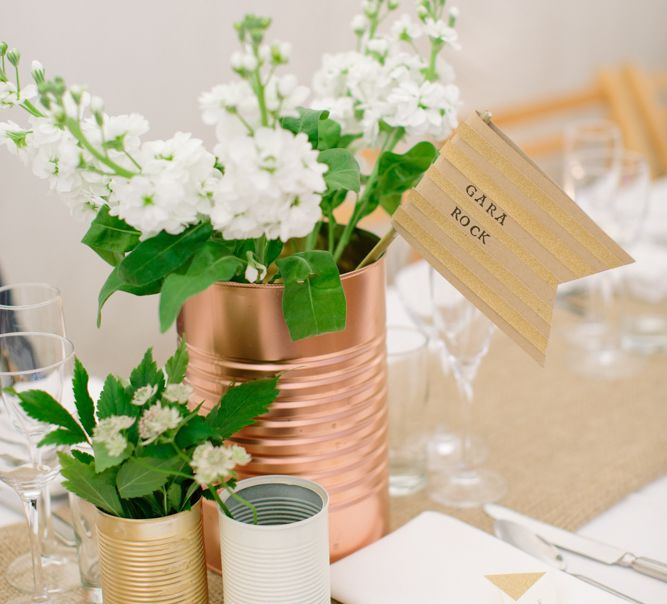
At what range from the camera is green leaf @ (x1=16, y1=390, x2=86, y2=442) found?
25.1 inches

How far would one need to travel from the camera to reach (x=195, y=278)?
0.61m

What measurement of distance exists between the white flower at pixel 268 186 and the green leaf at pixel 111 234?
5.0 inches

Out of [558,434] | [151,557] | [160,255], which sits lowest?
[558,434]

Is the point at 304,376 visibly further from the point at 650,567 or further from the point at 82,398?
the point at 650,567

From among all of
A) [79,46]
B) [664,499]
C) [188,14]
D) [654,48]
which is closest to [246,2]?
[188,14]

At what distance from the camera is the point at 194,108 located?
1.90 meters

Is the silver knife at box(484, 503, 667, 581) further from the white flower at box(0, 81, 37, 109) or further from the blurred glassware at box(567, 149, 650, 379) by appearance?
the white flower at box(0, 81, 37, 109)

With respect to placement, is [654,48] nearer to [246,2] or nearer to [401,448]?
[246,2]

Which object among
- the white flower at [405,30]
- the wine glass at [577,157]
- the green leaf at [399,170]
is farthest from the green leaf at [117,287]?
the wine glass at [577,157]

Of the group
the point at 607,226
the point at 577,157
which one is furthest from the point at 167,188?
the point at 577,157

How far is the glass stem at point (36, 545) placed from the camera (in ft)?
2.45

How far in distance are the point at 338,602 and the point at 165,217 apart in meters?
0.36

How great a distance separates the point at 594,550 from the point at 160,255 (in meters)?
0.47

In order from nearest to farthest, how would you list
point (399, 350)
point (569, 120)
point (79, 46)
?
point (399, 350) < point (79, 46) < point (569, 120)
